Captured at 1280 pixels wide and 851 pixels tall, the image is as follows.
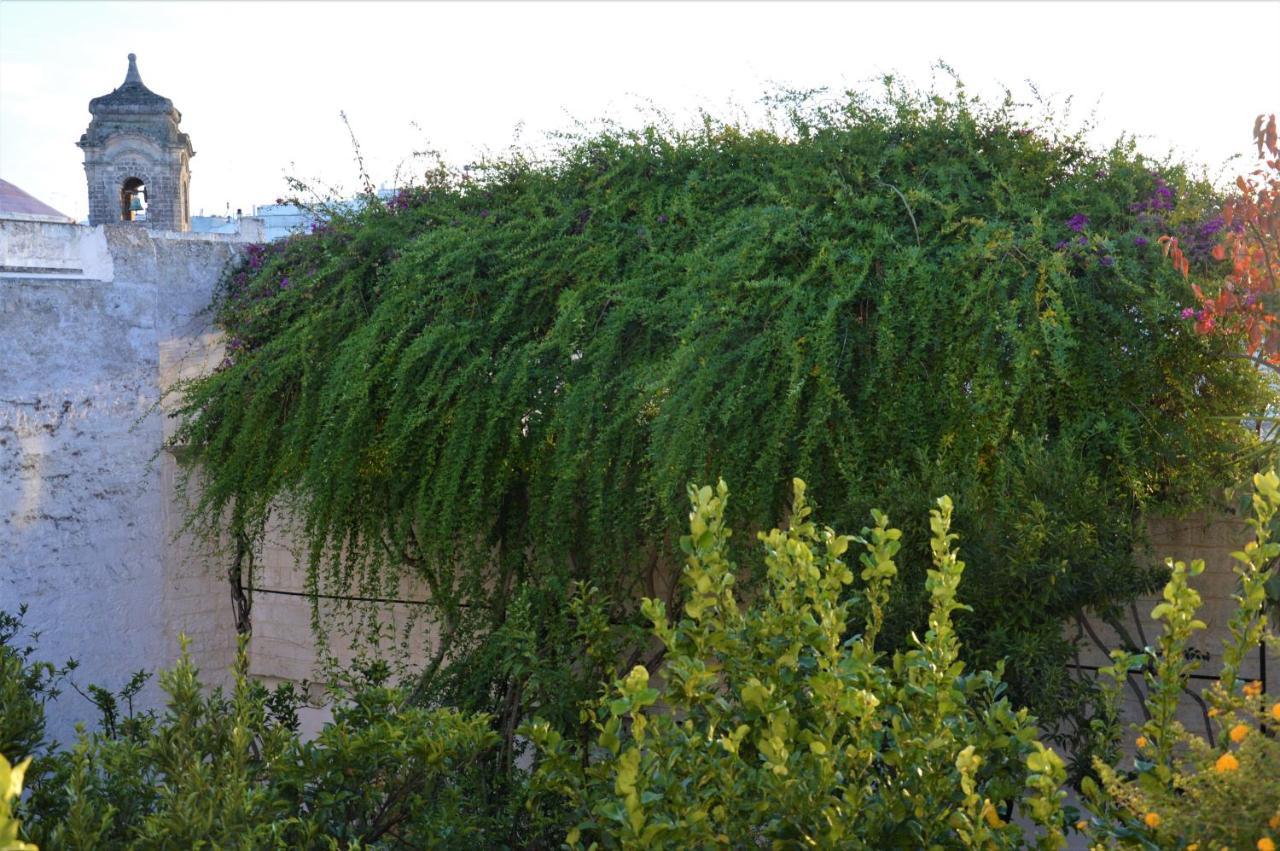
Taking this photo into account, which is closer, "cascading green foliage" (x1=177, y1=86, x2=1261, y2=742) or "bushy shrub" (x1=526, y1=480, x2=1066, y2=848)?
"bushy shrub" (x1=526, y1=480, x2=1066, y2=848)

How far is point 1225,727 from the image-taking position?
1925mm

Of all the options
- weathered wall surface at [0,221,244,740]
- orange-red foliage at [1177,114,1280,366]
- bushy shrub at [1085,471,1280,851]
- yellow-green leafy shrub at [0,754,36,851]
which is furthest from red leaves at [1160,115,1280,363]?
weathered wall surface at [0,221,244,740]

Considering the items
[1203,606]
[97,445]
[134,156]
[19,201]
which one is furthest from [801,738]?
[19,201]

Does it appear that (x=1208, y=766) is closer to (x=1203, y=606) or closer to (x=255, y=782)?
(x=255, y=782)

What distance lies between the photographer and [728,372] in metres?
4.17

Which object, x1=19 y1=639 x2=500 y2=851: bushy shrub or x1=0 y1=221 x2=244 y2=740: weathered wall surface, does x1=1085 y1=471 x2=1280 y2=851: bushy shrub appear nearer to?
x1=19 y1=639 x2=500 y2=851: bushy shrub

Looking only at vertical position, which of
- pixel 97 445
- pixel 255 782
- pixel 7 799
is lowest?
pixel 255 782

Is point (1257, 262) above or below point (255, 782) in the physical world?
above

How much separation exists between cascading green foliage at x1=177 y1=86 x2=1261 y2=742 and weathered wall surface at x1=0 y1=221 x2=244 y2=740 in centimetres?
39

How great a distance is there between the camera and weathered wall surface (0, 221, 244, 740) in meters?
5.61

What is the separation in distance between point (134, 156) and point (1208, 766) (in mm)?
13626

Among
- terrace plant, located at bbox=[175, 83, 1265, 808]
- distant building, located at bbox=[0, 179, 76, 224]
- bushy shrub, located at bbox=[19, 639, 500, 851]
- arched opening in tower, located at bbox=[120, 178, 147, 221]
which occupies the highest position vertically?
distant building, located at bbox=[0, 179, 76, 224]

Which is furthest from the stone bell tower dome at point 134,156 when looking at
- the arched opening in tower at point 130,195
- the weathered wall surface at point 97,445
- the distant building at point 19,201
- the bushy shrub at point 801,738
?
the bushy shrub at point 801,738

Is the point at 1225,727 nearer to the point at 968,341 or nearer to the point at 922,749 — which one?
the point at 922,749
